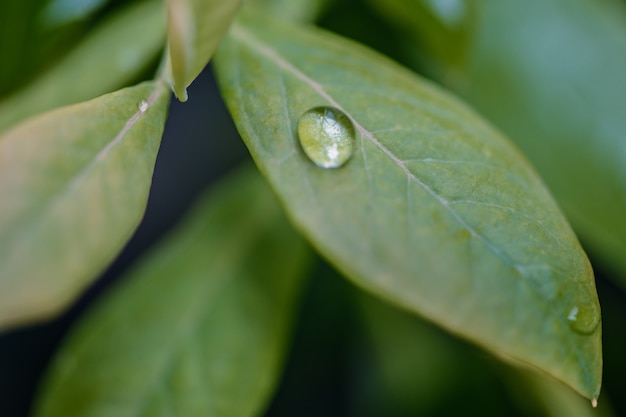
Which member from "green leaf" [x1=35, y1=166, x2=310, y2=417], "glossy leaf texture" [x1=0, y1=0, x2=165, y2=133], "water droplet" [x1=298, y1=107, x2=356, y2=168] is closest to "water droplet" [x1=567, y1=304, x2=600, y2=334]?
"water droplet" [x1=298, y1=107, x2=356, y2=168]

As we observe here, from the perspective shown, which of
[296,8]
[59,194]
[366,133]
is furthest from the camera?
[296,8]

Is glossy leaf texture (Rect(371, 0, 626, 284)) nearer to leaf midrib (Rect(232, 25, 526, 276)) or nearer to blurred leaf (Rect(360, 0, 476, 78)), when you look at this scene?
blurred leaf (Rect(360, 0, 476, 78))

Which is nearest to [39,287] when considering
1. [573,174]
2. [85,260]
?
[85,260]

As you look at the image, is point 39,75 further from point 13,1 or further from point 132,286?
point 132,286

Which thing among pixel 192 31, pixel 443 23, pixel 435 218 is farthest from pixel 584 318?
pixel 443 23

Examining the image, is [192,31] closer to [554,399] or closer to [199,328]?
[199,328]

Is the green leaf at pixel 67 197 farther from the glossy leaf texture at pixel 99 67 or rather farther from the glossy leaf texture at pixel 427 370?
the glossy leaf texture at pixel 427 370

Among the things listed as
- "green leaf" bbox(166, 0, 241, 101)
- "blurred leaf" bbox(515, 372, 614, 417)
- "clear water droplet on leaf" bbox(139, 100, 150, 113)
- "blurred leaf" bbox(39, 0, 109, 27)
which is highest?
"green leaf" bbox(166, 0, 241, 101)
